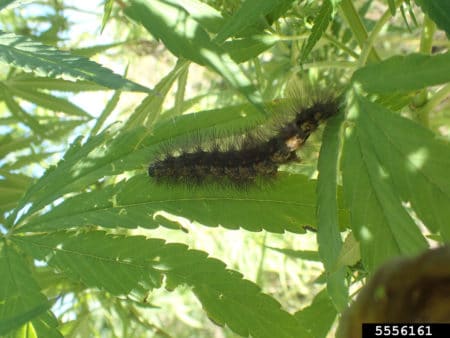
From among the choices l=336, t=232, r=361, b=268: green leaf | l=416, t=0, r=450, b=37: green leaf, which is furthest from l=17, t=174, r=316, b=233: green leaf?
l=416, t=0, r=450, b=37: green leaf

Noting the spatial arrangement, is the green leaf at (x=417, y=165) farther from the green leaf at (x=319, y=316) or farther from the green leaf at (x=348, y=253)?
the green leaf at (x=319, y=316)

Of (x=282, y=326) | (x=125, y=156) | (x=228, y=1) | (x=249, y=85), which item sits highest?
(x=228, y=1)

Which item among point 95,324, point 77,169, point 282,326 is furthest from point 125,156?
point 95,324

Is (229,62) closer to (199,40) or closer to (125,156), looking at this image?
(199,40)

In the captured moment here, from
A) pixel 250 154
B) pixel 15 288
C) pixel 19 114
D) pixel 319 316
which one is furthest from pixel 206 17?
pixel 19 114

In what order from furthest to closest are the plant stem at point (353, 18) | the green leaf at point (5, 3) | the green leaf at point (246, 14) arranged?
1. the plant stem at point (353, 18)
2. the green leaf at point (5, 3)
3. the green leaf at point (246, 14)

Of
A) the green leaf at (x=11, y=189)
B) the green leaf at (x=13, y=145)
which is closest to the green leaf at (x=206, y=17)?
the green leaf at (x=11, y=189)

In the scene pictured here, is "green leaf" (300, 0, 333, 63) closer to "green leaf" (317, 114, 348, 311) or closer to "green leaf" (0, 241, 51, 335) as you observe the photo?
"green leaf" (317, 114, 348, 311)
